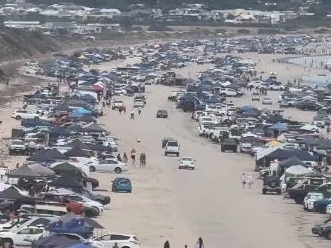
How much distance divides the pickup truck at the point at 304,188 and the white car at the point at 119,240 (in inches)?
446

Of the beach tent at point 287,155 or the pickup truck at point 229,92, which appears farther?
the pickup truck at point 229,92

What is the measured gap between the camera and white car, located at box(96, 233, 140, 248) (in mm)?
26766

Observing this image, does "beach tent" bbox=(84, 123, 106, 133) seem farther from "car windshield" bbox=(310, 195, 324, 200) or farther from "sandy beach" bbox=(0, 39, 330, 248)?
"car windshield" bbox=(310, 195, 324, 200)

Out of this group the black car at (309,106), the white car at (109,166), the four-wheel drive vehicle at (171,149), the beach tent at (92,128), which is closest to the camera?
the white car at (109,166)

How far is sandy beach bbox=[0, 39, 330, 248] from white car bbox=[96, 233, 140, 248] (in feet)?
4.37

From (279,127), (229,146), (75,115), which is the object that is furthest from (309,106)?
(229,146)

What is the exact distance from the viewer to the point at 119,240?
27.0 meters

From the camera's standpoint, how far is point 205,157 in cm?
5034

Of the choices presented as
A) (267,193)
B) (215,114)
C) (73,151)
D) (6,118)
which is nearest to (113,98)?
(215,114)

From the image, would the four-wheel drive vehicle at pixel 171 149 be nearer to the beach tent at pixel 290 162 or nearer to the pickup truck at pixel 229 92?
the beach tent at pixel 290 162

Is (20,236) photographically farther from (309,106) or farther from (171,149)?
(309,106)

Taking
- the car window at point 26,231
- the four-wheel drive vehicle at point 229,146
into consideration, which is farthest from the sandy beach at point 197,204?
the car window at point 26,231

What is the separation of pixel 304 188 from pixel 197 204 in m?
3.78

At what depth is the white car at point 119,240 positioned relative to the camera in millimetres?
26766
